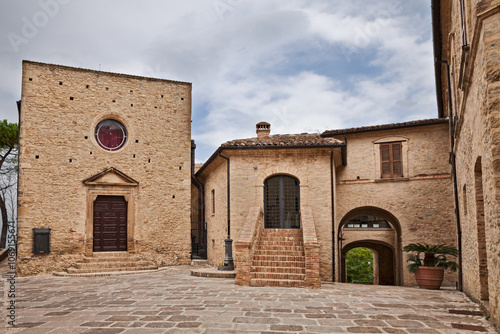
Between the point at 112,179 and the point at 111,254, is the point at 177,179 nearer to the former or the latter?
the point at 112,179

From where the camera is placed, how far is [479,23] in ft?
18.5

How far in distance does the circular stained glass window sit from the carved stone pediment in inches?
38.9

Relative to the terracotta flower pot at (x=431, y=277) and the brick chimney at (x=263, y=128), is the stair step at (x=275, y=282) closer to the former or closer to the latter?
the terracotta flower pot at (x=431, y=277)

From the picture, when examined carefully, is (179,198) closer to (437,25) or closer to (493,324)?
(437,25)

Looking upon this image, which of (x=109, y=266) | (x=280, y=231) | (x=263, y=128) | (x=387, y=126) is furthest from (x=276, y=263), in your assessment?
(x=263, y=128)

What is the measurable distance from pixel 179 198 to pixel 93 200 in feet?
10.8

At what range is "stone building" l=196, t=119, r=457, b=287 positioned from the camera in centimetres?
1365

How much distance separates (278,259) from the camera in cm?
1139

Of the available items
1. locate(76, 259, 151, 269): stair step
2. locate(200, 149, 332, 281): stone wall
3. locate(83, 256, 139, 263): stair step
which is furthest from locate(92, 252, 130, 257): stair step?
locate(200, 149, 332, 281): stone wall

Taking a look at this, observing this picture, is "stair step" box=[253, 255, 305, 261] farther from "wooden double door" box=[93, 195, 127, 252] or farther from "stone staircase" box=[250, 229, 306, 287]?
"wooden double door" box=[93, 195, 127, 252]

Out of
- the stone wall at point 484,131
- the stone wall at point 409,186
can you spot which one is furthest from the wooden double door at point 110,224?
the stone wall at point 484,131

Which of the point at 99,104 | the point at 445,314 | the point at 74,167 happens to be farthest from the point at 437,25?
the point at 74,167

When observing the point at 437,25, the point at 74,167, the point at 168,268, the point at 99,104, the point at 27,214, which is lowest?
the point at 168,268

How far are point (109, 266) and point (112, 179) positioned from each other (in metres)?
3.32
